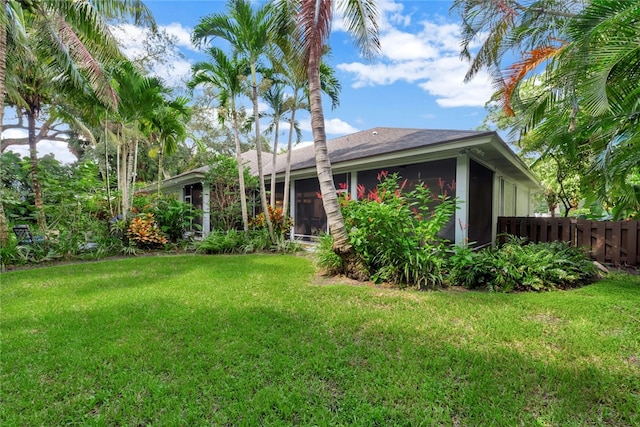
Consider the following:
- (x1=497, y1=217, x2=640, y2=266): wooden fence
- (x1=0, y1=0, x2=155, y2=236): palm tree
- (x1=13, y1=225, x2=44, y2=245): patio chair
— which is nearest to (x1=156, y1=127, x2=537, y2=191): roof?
(x1=497, y1=217, x2=640, y2=266): wooden fence

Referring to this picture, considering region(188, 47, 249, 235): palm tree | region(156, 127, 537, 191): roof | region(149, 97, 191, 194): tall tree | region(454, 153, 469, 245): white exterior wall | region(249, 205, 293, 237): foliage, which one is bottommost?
region(249, 205, 293, 237): foliage

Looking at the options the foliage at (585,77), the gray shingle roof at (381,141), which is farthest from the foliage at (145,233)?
the foliage at (585,77)

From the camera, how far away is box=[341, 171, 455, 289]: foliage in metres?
4.95

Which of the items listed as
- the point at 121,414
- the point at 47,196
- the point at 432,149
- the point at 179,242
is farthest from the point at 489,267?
the point at 47,196

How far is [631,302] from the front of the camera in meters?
4.09

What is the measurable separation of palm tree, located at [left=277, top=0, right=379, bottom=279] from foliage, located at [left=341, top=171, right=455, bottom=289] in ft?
0.94

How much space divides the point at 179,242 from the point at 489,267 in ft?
30.0

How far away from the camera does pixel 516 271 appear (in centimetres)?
489

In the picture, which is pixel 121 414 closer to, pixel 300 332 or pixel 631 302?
pixel 300 332

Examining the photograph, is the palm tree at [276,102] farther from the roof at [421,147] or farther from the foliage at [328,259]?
the foliage at [328,259]

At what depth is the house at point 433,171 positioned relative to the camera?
6.47 meters

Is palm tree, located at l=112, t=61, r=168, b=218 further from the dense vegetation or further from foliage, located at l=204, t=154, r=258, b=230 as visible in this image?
the dense vegetation

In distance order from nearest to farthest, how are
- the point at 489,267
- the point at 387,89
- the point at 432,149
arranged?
1. the point at 489,267
2. the point at 432,149
3. the point at 387,89

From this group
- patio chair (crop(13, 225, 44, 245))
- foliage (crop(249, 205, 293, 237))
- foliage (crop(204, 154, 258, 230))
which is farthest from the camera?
foliage (crop(204, 154, 258, 230))
